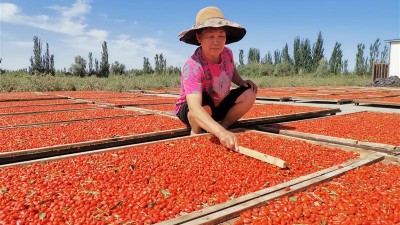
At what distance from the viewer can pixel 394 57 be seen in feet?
78.8

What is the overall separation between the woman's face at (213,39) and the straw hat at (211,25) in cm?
8

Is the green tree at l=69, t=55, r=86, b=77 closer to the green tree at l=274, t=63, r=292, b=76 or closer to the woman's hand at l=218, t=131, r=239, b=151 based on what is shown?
the green tree at l=274, t=63, r=292, b=76

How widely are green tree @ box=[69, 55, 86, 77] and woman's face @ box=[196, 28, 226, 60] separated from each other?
34.9m

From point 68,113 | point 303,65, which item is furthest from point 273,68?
point 68,113

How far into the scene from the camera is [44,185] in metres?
2.08

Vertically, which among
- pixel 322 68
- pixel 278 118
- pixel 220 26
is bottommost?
pixel 278 118

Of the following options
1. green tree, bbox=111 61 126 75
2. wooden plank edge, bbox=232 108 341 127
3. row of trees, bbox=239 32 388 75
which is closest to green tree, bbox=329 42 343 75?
row of trees, bbox=239 32 388 75

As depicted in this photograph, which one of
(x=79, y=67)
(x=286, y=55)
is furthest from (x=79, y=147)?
Result: (x=286, y=55)

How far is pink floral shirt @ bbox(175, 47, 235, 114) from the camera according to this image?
125 inches

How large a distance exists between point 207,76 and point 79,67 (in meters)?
35.6

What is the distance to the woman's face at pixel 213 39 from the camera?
3139mm

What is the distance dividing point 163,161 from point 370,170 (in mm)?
1594

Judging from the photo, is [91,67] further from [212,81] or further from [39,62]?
[212,81]

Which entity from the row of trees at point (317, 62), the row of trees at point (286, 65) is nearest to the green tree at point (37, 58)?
the row of trees at point (286, 65)
